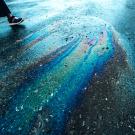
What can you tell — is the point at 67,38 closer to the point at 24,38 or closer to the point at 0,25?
the point at 24,38

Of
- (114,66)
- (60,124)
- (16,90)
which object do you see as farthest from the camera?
(114,66)

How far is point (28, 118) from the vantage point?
110 inches

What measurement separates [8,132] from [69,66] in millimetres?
1567

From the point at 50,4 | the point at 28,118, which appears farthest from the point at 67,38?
the point at 50,4

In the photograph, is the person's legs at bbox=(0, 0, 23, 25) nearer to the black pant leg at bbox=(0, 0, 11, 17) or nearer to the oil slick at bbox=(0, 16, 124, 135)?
the black pant leg at bbox=(0, 0, 11, 17)

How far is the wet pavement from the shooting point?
265cm

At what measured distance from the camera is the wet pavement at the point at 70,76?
2648 mm

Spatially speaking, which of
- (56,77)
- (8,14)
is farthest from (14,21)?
(56,77)

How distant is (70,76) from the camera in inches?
138

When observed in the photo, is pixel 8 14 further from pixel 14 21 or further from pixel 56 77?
pixel 56 77

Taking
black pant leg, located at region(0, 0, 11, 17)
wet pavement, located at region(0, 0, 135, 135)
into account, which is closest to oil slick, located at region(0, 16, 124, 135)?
wet pavement, located at region(0, 0, 135, 135)

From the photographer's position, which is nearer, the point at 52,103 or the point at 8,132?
the point at 8,132

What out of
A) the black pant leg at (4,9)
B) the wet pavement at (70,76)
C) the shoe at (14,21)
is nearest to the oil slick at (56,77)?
the wet pavement at (70,76)

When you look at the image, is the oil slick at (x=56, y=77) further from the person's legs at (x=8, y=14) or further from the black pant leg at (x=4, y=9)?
the black pant leg at (x=4, y=9)
